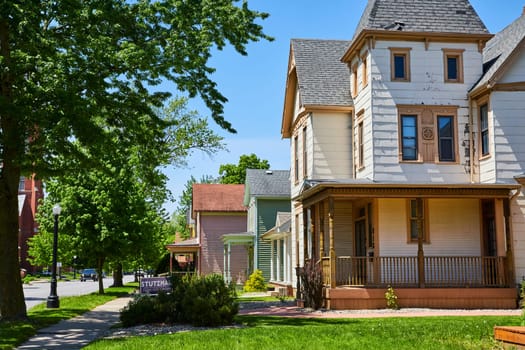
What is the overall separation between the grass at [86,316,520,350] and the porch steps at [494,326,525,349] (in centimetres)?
30

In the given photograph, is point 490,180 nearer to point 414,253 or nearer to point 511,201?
point 511,201

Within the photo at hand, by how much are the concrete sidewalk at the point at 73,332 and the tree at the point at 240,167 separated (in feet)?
207

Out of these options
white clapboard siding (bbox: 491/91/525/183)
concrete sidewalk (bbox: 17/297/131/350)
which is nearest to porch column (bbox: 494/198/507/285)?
white clapboard siding (bbox: 491/91/525/183)

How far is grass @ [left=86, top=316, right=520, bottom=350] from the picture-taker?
39.0 feet

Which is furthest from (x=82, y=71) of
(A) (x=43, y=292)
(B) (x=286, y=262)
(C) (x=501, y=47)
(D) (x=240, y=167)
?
(D) (x=240, y=167)

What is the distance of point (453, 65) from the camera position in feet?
76.2

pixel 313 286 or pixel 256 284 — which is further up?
pixel 313 286

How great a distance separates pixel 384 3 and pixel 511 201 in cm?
833

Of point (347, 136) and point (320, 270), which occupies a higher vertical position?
point (347, 136)

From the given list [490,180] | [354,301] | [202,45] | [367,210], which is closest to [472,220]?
[490,180]

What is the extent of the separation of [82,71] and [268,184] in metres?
27.9

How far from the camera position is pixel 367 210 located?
23.1 metres

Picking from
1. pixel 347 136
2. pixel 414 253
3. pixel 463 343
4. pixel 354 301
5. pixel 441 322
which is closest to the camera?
pixel 463 343

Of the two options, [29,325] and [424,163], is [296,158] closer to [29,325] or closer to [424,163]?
[424,163]
